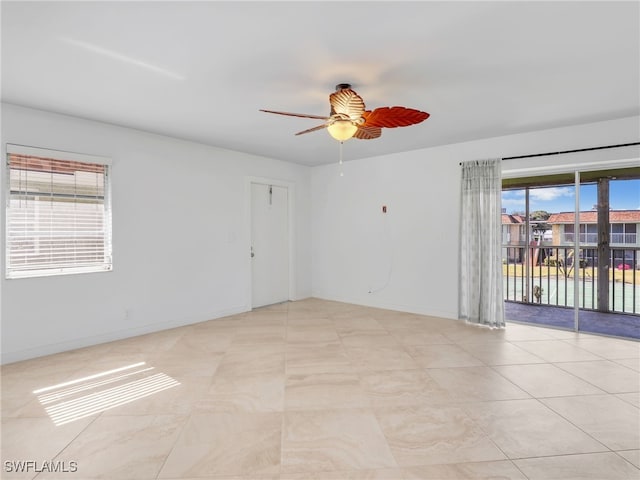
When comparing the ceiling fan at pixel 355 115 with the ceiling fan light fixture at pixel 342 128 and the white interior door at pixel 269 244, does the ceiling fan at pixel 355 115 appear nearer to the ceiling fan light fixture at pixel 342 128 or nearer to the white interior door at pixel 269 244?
the ceiling fan light fixture at pixel 342 128

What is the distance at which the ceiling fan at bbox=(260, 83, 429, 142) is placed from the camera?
7.83ft

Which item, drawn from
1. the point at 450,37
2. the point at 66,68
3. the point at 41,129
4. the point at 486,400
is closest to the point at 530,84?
the point at 450,37

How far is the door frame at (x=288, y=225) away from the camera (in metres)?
5.27

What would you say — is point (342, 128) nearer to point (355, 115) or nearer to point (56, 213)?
point (355, 115)

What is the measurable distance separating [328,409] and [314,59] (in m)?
2.46

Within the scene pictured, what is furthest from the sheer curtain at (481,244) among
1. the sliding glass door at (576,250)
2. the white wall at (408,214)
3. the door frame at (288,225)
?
the door frame at (288,225)

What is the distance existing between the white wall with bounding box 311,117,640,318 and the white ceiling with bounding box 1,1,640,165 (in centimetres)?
A: 46

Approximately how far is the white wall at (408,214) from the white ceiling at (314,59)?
0.46 m

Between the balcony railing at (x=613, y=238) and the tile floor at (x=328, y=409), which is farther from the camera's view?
the balcony railing at (x=613, y=238)

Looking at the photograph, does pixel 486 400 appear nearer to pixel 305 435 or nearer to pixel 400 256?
pixel 305 435

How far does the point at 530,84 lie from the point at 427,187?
2.27m

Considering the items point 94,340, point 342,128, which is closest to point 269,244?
point 94,340

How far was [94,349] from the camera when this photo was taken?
11.8 ft

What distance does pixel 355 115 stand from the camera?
8.34ft
